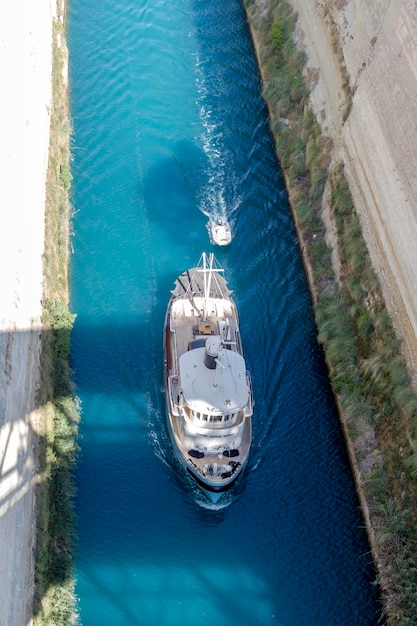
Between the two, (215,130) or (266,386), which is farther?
(215,130)

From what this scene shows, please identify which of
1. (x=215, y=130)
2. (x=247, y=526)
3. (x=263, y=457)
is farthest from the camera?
(x=215, y=130)

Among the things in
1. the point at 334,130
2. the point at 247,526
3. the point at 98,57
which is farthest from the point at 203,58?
the point at 247,526

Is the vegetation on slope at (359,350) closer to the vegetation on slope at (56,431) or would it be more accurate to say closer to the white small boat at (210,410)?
the white small boat at (210,410)

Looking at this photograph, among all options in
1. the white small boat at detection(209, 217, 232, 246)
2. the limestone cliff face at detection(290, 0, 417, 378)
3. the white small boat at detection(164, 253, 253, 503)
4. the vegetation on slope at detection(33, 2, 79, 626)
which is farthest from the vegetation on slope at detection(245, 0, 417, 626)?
the vegetation on slope at detection(33, 2, 79, 626)

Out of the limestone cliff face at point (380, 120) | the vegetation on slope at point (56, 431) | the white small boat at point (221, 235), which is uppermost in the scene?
the limestone cliff face at point (380, 120)

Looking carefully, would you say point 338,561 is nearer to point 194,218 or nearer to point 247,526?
point 247,526

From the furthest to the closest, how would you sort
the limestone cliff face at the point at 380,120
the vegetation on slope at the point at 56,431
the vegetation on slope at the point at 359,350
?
1. the limestone cliff face at the point at 380,120
2. the vegetation on slope at the point at 359,350
3. the vegetation on slope at the point at 56,431

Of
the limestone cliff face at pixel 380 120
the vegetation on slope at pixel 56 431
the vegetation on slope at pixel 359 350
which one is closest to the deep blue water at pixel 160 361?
the vegetation on slope at pixel 56 431
